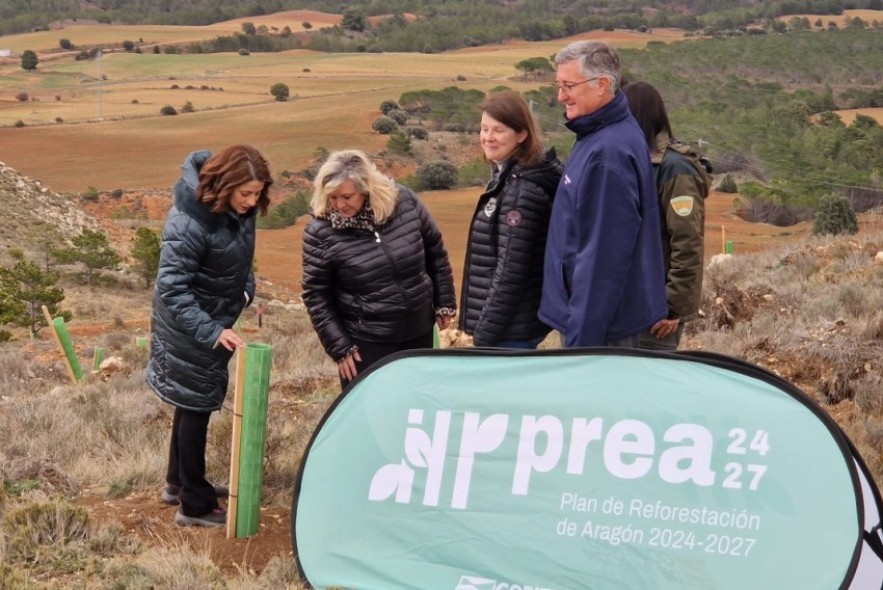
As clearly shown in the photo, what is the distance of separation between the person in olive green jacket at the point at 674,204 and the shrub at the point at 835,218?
777 inches

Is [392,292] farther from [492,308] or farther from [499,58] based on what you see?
[499,58]

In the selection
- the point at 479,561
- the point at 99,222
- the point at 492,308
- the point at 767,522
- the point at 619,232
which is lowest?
the point at 99,222

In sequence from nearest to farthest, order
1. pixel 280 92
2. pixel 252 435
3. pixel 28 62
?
1. pixel 252 435
2. pixel 280 92
3. pixel 28 62

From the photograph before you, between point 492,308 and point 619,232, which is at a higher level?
point 619,232

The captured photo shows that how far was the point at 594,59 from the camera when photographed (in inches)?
149

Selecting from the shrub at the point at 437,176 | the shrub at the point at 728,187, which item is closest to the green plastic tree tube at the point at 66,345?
the shrub at the point at 728,187

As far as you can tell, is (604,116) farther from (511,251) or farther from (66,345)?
(66,345)

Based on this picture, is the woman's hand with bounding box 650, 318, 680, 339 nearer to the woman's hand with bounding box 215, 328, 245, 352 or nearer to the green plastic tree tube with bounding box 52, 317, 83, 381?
the woman's hand with bounding box 215, 328, 245, 352

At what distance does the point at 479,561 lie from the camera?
3607 millimetres

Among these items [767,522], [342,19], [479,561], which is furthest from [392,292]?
[342,19]

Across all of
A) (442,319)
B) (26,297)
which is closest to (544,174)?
(442,319)

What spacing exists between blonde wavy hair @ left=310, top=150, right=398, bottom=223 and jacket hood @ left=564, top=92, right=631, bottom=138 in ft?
2.85

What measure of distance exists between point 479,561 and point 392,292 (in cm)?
130

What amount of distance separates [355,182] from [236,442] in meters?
1.12
